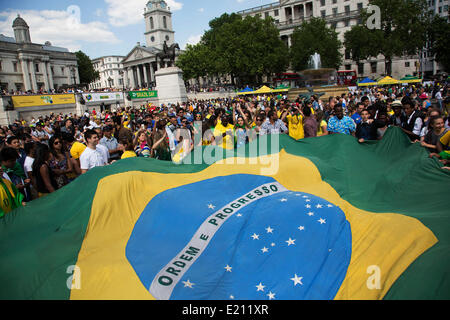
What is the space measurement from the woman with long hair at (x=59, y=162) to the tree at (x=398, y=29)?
6164cm

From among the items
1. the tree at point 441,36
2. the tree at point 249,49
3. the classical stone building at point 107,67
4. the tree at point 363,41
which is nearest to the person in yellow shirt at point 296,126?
the tree at point 249,49

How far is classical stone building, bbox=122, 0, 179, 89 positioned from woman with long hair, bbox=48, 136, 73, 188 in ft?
349

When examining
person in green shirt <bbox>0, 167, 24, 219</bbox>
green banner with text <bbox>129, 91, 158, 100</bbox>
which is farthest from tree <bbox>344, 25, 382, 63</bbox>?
person in green shirt <bbox>0, 167, 24, 219</bbox>

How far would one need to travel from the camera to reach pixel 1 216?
4141 millimetres

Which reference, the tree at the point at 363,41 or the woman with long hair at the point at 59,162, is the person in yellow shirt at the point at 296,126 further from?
the tree at the point at 363,41

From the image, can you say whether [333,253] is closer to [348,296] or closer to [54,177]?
[348,296]

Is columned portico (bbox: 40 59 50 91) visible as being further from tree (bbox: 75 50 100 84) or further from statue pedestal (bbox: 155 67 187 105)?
statue pedestal (bbox: 155 67 187 105)

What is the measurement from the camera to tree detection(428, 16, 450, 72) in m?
60.7

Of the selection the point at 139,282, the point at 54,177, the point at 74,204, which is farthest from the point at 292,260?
the point at 54,177

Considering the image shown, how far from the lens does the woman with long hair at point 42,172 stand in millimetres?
5562

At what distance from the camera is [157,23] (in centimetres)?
11319
